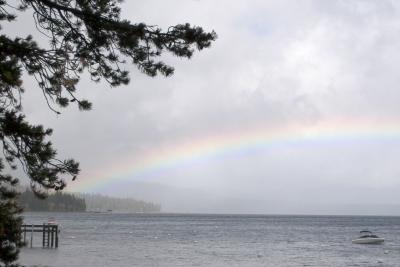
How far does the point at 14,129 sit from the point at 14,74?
5.39 ft

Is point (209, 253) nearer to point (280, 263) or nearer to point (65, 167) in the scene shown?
point (280, 263)

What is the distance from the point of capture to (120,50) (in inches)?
452

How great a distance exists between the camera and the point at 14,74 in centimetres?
949

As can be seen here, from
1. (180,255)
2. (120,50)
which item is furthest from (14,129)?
(180,255)

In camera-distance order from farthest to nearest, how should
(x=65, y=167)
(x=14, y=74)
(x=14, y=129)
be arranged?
(x=65, y=167), (x=14, y=129), (x=14, y=74)

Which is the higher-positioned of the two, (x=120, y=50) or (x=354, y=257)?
(x=120, y=50)

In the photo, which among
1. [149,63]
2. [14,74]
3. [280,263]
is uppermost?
[149,63]

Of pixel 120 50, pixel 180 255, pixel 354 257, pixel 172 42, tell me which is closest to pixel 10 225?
pixel 120 50

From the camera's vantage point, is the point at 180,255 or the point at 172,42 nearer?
the point at 172,42

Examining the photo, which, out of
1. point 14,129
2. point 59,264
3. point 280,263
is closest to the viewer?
point 14,129

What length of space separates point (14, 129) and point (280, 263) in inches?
1455

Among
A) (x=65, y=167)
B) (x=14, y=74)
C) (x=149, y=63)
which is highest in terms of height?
(x=149, y=63)

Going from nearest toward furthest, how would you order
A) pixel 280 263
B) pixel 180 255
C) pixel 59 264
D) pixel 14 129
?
pixel 14 129 → pixel 59 264 → pixel 280 263 → pixel 180 255

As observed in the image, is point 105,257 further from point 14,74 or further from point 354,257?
point 14,74
